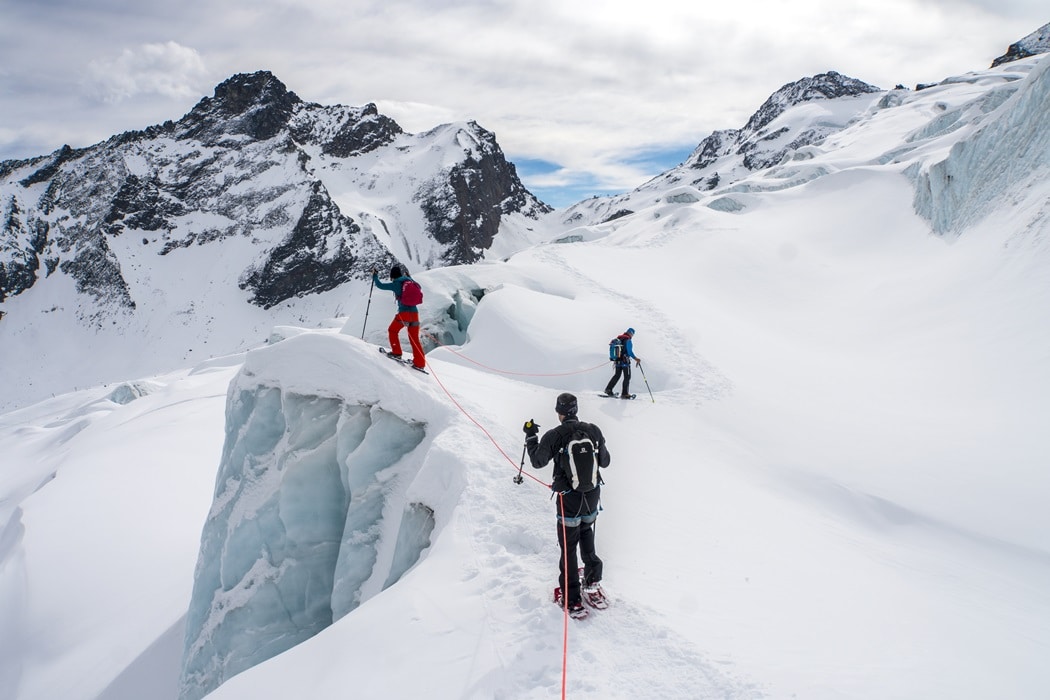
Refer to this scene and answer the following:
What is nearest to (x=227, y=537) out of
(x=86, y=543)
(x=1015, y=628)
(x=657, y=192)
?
(x=86, y=543)

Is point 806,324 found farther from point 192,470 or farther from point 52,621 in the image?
point 52,621

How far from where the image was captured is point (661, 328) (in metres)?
19.1

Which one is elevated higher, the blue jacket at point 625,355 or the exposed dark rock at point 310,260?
the exposed dark rock at point 310,260

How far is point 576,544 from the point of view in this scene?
540 centimetres

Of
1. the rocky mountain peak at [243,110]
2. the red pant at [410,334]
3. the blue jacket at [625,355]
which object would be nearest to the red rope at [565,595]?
the red pant at [410,334]

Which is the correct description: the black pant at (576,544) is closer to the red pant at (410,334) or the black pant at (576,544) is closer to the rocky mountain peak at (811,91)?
the red pant at (410,334)

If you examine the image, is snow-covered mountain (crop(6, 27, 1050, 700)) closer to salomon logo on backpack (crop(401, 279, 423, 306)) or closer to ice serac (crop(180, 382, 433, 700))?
ice serac (crop(180, 382, 433, 700))

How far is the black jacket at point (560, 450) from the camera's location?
5398 mm

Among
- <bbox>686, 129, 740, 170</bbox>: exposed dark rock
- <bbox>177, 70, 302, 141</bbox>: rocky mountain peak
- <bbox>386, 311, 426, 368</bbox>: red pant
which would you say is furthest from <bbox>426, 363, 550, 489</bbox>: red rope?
<bbox>686, 129, 740, 170</bbox>: exposed dark rock

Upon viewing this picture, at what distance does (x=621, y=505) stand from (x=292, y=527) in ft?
20.4

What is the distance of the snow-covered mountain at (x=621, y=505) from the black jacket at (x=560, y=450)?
1.23 meters

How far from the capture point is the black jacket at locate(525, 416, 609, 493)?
5.40 meters

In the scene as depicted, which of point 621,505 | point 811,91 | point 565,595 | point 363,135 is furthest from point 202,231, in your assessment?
point 811,91

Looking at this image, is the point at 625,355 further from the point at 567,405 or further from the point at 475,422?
the point at 567,405
